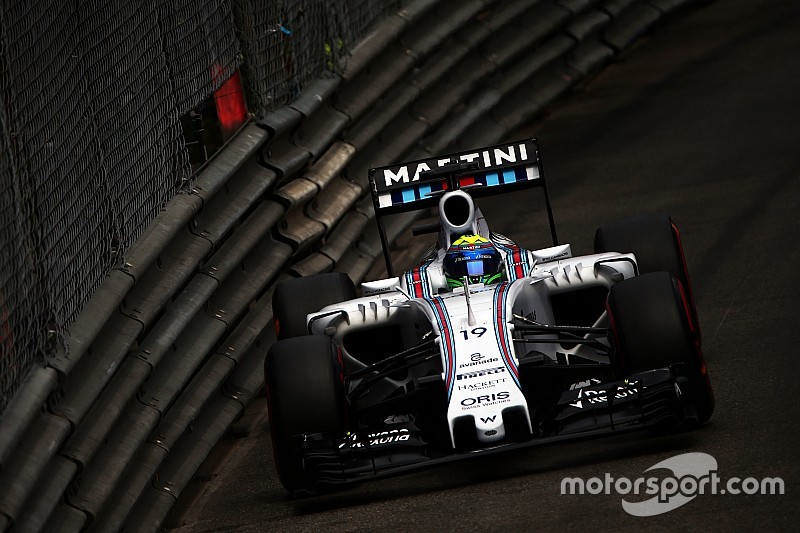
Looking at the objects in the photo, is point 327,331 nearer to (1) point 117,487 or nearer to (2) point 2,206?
(1) point 117,487

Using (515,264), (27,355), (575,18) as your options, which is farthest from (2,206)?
(575,18)

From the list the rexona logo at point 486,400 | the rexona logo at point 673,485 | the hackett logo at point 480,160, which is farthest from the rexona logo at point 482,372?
the hackett logo at point 480,160

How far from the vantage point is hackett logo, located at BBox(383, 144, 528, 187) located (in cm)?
952

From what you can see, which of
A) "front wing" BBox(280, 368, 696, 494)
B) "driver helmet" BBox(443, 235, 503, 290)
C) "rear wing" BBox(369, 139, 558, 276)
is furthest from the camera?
"rear wing" BBox(369, 139, 558, 276)

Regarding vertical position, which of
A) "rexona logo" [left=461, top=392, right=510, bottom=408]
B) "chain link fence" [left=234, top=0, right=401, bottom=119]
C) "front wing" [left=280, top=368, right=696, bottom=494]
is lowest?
"front wing" [left=280, top=368, right=696, bottom=494]

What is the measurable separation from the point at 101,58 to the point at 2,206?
61.0 inches

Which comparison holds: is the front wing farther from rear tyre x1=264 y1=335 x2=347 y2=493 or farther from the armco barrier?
the armco barrier

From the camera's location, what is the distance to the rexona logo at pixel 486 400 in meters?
7.46

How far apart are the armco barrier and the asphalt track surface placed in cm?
43

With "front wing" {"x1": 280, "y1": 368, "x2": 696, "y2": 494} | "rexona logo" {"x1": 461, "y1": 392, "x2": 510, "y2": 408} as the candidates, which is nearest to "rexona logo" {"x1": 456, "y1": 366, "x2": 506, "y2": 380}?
"rexona logo" {"x1": 461, "y1": 392, "x2": 510, "y2": 408}

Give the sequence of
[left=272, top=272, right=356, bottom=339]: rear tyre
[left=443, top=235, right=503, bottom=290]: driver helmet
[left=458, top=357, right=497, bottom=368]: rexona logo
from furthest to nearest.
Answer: [left=272, top=272, right=356, bottom=339]: rear tyre → [left=443, top=235, right=503, bottom=290]: driver helmet → [left=458, top=357, right=497, bottom=368]: rexona logo

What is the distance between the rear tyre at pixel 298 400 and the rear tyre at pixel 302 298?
1.17m

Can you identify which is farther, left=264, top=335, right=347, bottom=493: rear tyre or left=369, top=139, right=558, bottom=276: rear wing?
left=369, top=139, right=558, bottom=276: rear wing

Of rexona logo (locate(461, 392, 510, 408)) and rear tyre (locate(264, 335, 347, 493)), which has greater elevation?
rear tyre (locate(264, 335, 347, 493))
